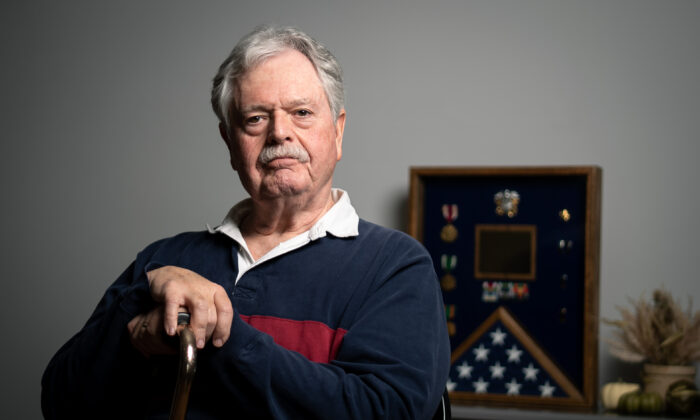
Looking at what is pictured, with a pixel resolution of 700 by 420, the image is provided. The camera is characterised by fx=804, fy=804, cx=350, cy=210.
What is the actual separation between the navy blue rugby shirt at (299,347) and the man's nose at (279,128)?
7.0 inches

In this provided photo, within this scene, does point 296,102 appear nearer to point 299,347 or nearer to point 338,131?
point 338,131

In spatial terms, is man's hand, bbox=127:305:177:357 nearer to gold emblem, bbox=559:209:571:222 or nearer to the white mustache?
the white mustache

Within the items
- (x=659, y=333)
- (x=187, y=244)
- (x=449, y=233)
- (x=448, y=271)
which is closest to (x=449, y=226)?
(x=449, y=233)

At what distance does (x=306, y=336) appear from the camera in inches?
47.3

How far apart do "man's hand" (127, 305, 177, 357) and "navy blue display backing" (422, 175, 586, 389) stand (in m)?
1.43

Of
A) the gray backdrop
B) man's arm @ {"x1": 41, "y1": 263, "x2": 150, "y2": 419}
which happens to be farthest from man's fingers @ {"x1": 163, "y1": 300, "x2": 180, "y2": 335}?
the gray backdrop

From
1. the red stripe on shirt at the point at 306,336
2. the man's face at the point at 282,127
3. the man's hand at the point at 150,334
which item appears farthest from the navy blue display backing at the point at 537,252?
the man's hand at the point at 150,334

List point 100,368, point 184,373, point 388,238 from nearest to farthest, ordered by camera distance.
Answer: point 184,373 → point 100,368 → point 388,238

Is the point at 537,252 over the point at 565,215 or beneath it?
beneath

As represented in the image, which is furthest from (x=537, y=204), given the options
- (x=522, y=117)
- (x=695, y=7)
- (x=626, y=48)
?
(x=695, y=7)

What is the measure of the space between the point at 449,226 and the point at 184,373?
5.36ft

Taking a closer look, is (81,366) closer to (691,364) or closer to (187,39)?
(691,364)

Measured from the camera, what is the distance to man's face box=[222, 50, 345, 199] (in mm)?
1322

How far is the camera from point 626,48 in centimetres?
244
